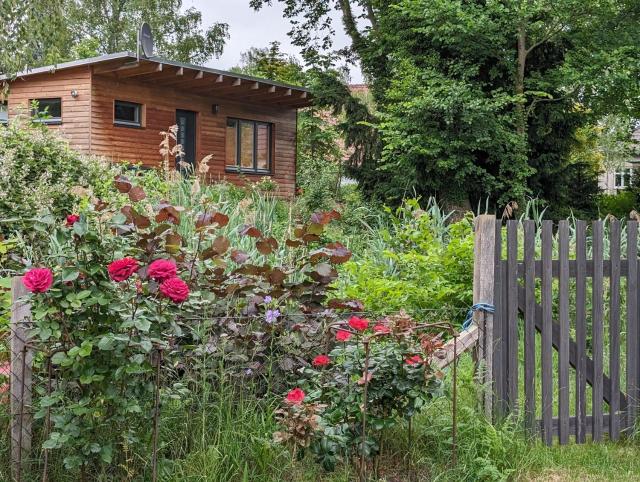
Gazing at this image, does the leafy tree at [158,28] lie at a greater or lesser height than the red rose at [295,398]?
greater

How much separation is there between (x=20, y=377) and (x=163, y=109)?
14602 millimetres

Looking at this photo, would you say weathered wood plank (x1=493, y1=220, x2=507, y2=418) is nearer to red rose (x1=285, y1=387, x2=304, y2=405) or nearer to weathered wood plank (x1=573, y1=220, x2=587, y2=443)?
weathered wood plank (x1=573, y1=220, x2=587, y2=443)

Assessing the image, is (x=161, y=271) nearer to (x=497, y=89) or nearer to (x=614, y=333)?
(x=614, y=333)

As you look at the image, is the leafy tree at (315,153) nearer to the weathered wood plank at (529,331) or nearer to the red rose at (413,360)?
the weathered wood plank at (529,331)

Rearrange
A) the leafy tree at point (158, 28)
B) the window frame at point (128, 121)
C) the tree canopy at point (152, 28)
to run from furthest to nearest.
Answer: the leafy tree at point (158, 28)
the tree canopy at point (152, 28)
the window frame at point (128, 121)

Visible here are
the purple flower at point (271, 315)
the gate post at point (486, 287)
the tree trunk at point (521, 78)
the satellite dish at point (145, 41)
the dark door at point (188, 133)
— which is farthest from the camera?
the dark door at point (188, 133)

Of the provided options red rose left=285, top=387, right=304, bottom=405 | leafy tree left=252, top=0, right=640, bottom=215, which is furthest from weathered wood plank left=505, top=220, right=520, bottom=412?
leafy tree left=252, top=0, right=640, bottom=215

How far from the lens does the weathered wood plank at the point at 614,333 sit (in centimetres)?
451

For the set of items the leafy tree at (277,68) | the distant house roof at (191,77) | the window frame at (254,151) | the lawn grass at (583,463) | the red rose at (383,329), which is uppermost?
the leafy tree at (277,68)

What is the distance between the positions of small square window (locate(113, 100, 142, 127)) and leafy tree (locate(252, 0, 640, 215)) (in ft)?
18.7

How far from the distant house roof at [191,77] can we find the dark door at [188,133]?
663 mm

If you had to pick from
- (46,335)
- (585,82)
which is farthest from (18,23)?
(585,82)

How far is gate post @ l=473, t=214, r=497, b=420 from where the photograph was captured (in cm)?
416

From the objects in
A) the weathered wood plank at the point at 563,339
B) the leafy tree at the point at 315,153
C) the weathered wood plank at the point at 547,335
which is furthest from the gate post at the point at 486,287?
the leafy tree at the point at 315,153
